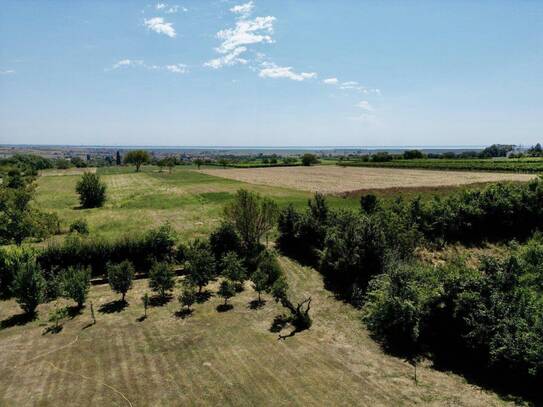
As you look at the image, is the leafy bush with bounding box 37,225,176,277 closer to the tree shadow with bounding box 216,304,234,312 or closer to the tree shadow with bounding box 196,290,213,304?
the tree shadow with bounding box 196,290,213,304

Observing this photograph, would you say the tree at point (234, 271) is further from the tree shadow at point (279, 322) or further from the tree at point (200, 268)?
the tree shadow at point (279, 322)

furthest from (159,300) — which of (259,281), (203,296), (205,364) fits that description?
(205,364)

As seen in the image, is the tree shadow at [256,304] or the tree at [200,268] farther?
the tree at [200,268]

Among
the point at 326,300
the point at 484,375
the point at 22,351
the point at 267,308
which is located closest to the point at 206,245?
the point at 267,308

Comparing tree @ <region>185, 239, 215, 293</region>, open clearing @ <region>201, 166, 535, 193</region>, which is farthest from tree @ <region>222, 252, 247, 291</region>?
open clearing @ <region>201, 166, 535, 193</region>

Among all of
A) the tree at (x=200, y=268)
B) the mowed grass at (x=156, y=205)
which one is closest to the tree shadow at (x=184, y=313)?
the tree at (x=200, y=268)

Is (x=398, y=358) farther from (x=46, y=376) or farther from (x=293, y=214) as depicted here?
(x=293, y=214)
